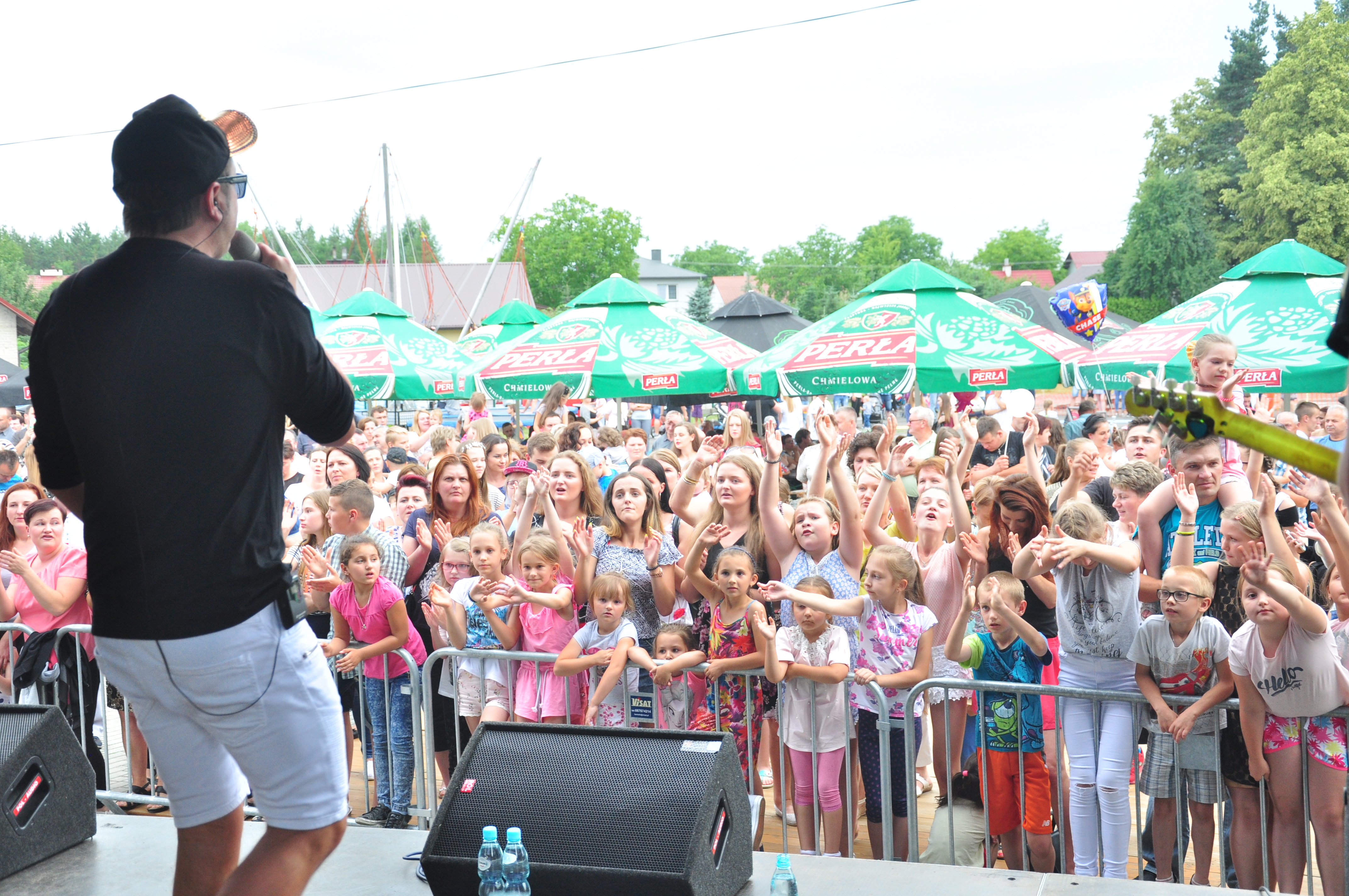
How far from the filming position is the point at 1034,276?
105500mm

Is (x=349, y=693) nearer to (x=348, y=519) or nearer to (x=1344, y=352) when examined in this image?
(x=348, y=519)

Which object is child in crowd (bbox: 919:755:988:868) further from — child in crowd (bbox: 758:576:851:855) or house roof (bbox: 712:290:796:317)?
house roof (bbox: 712:290:796:317)

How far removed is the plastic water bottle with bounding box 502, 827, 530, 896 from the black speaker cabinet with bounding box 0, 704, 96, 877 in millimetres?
1784

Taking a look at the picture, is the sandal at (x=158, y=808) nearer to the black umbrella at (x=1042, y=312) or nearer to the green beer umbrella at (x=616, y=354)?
the green beer umbrella at (x=616, y=354)

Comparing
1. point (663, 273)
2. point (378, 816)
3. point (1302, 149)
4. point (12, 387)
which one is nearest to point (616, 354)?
point (378, 816)

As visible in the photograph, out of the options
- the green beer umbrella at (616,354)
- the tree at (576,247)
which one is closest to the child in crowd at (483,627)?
the green beer umbrella at (616,354)

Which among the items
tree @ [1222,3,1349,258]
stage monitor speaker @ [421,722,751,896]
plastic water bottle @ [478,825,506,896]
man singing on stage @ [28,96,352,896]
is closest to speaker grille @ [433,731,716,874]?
stage monitor speaker @ [421,722,751,896]

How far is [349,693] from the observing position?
5516 mm

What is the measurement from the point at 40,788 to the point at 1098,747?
3969 mm

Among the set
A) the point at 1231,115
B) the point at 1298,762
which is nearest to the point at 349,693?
the point at 1298,762

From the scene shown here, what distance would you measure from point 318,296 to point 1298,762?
62.8m

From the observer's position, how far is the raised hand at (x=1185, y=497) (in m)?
4.74

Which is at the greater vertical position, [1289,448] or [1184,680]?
[1289,448]

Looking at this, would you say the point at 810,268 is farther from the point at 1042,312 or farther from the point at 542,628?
the point at 542,628
